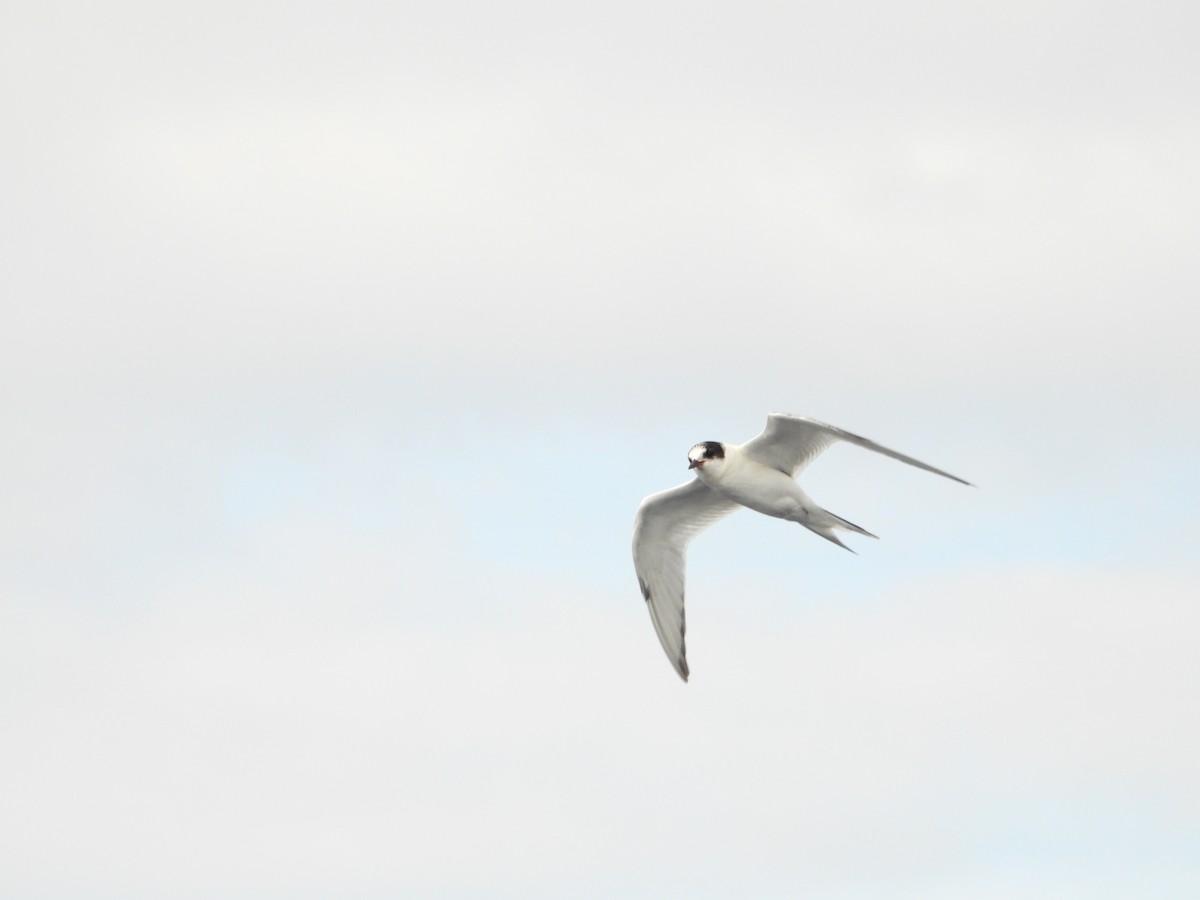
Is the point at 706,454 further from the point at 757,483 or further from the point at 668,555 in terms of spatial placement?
the point at 668,555

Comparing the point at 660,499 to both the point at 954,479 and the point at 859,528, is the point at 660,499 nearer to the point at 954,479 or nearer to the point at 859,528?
the point at 859,528

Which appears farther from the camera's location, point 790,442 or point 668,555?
point 668,555

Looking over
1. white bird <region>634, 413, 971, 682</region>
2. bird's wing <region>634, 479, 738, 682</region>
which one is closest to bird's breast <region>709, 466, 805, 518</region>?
white bird <region>634, 413, 971, 682</region>

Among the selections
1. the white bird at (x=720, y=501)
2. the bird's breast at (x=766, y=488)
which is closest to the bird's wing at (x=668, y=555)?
the white bird at (x=720, y=501)

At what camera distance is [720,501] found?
1190 inches

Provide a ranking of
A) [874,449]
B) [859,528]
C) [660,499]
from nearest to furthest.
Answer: [874,449] → [859,528] → [660,499]

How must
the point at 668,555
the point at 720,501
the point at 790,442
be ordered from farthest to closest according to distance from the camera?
the point at 668,555 → the point at 720,501 → the point at 790,442

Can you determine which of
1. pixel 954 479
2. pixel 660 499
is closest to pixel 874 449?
pixel 954 479

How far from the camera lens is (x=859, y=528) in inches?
1058

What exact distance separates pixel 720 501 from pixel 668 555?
4.64ft

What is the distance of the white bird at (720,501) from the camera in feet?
88.8

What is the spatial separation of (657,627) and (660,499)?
A: 2398mm

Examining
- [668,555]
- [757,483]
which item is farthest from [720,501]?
[757,483]

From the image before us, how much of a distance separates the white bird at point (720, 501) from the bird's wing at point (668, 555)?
18mm
